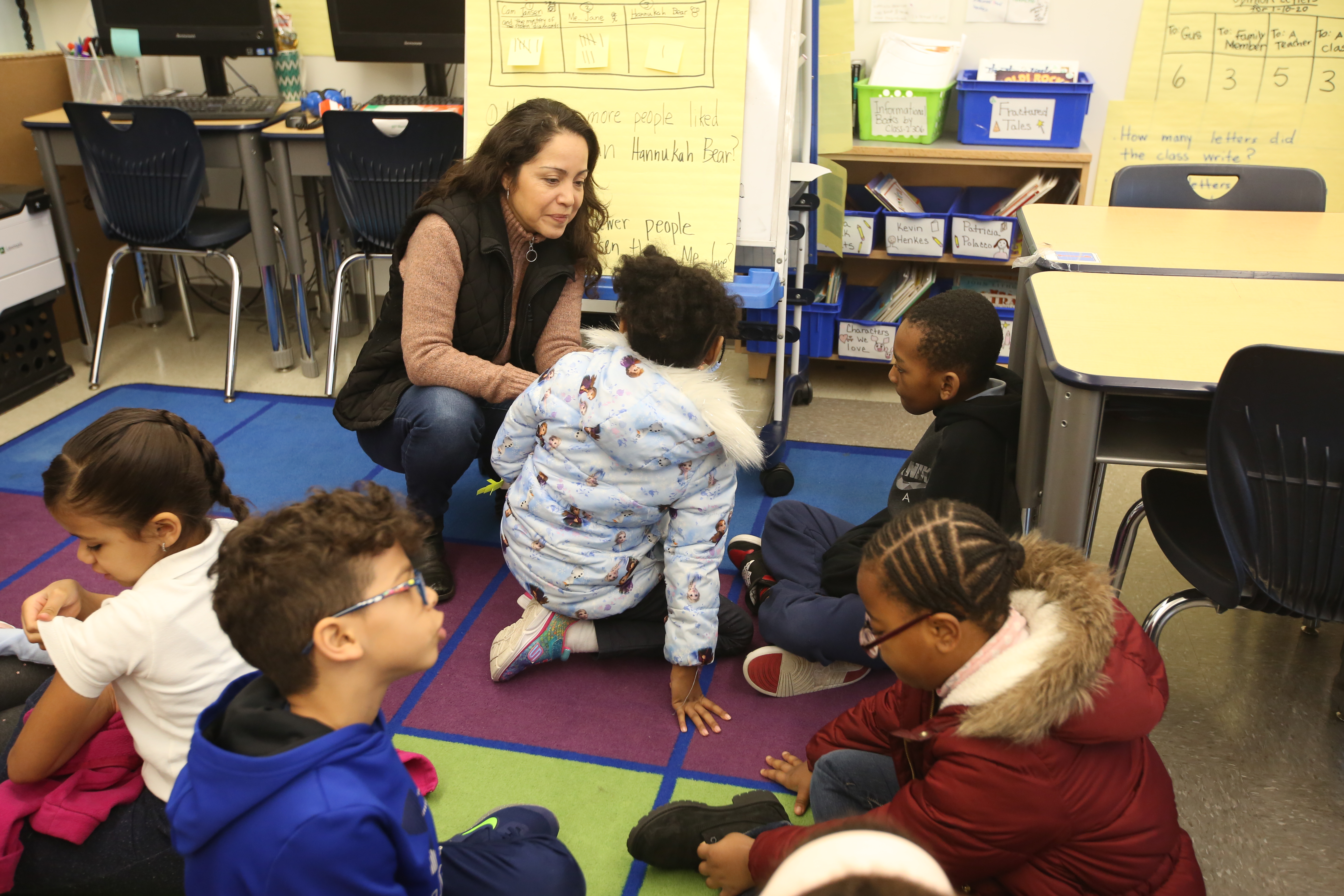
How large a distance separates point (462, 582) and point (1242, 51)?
272cm

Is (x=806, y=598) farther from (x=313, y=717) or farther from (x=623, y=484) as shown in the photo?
A: (x=313, y=717)

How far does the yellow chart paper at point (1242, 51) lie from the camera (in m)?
2.92

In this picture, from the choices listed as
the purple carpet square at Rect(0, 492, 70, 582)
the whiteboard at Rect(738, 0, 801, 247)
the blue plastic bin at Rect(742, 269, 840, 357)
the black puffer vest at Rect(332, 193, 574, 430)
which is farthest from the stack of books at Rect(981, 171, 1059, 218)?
the purple carpet square at Rect(0, 492, 70, 582)

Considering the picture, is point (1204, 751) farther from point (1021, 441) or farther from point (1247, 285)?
point (1247, 285)

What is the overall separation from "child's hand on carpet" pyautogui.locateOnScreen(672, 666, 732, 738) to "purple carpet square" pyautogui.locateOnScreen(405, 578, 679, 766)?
0.09 ft

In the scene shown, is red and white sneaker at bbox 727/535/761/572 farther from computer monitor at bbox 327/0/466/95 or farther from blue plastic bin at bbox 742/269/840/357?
computer monitor at bbox 327/0/466/95

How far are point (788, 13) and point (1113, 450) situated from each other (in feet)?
3.93

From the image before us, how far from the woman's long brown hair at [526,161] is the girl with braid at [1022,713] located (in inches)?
45.9

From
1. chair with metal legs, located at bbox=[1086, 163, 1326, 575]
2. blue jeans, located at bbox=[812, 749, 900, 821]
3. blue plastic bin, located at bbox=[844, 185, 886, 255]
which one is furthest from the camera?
blue plastic bin, located at bbox=[844, 185, 886, 255]

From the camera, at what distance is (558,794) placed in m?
1.54

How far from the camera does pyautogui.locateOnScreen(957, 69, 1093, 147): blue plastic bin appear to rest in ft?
9.27

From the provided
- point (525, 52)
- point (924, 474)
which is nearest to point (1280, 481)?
point (924, 474)

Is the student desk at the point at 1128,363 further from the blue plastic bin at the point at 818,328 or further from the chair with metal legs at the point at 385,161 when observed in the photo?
the chair with metal legs at the point at 385,161

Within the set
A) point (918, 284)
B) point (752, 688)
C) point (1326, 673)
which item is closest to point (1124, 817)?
point (752, 688)
